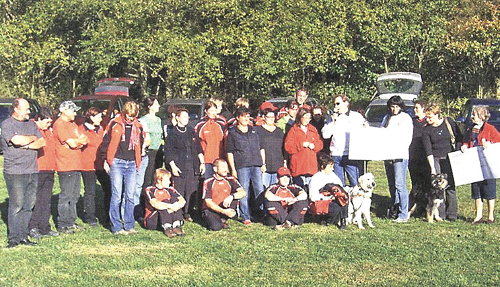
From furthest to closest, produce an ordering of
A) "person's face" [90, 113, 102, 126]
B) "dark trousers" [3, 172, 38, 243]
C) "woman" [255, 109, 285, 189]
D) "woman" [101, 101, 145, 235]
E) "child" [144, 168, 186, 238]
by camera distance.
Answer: "woman" [255, 109, 285, 189] → "person's face" [90, 113, 102, 126] → "child" [144, 168, 186, 238] → "woman" [101, 101, 145, 235] → "dark trousers" [3, 172, 38, 243]

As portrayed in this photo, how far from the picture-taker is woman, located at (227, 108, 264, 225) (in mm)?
9266

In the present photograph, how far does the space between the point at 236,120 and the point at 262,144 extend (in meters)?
0.52

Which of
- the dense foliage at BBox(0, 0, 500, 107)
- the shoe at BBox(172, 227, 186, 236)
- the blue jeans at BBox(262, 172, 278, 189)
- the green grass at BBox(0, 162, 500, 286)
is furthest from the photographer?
the dense foliage at BBox(0, 0, 500, 107)

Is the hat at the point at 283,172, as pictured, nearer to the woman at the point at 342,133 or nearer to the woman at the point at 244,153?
the woman at the point at 244,153

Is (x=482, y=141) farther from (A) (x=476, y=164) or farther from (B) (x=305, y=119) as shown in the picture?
(B) (x=305, y=119)

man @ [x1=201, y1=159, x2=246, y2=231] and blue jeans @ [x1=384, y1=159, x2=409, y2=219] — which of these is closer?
man @ [x1=201, y1=159, x2=246, y2=231]

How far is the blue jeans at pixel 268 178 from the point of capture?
9.76m

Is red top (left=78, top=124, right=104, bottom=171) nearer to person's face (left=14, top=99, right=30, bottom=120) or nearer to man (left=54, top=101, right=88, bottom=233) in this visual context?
man (left=54, top=101, right=88, bottom=233)

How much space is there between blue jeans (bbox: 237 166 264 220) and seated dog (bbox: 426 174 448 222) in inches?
93.4

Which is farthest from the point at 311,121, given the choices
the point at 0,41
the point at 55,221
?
the point at 0,41

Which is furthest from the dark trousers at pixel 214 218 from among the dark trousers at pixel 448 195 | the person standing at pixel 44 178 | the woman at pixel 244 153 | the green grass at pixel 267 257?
the dark trousers at pixel 448 195

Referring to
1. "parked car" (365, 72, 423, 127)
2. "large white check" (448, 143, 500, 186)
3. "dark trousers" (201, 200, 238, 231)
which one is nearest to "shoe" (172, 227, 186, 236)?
"dark trousers" (201, 200, 238, 231)

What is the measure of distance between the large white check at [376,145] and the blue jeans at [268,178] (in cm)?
129

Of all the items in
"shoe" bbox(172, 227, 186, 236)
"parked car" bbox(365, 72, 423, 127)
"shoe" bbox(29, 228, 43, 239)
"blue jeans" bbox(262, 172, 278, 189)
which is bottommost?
"shoe" bbox(172, 227, 186, 236)
